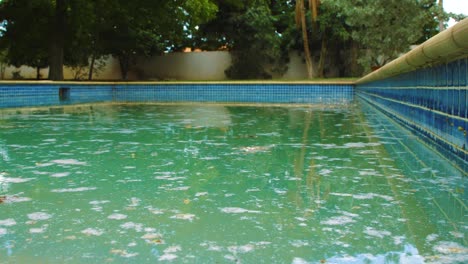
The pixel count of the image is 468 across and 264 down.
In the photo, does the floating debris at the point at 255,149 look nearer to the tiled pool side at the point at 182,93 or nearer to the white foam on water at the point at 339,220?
the white foam on water at the point at 339,220

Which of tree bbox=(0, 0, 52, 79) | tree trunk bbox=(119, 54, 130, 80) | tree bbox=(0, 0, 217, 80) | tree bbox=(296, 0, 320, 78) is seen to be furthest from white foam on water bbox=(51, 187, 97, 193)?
tree trunk bbox=(119, 54, 130, 80)

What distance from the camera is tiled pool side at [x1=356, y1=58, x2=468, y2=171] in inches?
122

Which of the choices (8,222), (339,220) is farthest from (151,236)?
(339,220)

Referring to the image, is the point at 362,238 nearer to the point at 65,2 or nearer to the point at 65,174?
the point at 65,174

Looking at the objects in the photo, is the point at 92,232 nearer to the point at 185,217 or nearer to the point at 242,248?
the point at 185,217

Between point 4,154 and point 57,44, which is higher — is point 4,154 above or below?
below

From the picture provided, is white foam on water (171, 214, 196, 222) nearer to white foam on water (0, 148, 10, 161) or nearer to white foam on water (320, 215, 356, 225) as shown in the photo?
white foam on water (320, 215, 356, 225)

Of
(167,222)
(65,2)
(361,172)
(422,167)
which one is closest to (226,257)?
(167,222)

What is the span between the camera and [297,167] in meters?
3.30

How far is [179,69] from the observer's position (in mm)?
24125

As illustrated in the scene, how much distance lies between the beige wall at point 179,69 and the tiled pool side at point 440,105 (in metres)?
16.9

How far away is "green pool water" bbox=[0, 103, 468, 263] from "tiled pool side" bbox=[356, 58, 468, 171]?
0.47 ft

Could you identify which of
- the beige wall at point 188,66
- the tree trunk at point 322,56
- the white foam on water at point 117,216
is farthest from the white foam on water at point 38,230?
the beige wall at point 188,66

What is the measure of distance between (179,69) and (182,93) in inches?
366
